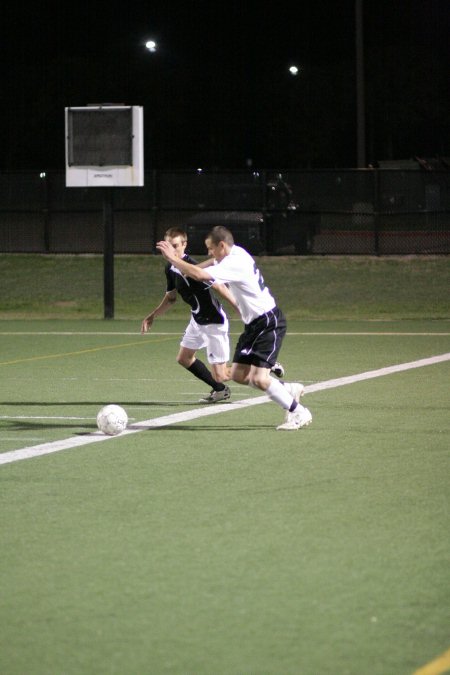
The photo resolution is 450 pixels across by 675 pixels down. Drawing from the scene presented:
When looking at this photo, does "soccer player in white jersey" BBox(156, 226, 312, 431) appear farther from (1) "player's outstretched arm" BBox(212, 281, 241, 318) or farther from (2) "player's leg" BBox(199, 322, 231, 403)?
(2) "player's leg" BBox(199, 322, 231, 403)

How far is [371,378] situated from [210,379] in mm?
2808

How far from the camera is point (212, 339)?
44.8 feet

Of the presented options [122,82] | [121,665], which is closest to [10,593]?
[121,665]

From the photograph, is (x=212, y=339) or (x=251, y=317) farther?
(x=212, y=339)

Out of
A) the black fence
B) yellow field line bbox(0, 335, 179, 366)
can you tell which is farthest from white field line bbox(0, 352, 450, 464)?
the black fence

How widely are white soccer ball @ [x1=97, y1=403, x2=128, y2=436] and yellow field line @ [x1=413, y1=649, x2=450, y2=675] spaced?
617 centimetres

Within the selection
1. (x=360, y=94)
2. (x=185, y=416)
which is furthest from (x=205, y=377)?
(x=360, y=94)

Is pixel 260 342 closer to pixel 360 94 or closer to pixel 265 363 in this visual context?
pixel 265 363

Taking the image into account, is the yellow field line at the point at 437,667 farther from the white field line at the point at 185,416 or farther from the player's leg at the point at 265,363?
the player's leg at the point at 265,363

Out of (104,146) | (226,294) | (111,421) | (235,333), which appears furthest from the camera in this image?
(104,146)

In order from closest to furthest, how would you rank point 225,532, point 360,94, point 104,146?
1. point 225,532
2. point 104,146
3. point 360,94

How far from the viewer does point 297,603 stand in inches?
239

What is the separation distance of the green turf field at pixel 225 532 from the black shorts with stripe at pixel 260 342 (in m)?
0.64

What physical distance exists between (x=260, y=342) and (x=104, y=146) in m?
14.3
